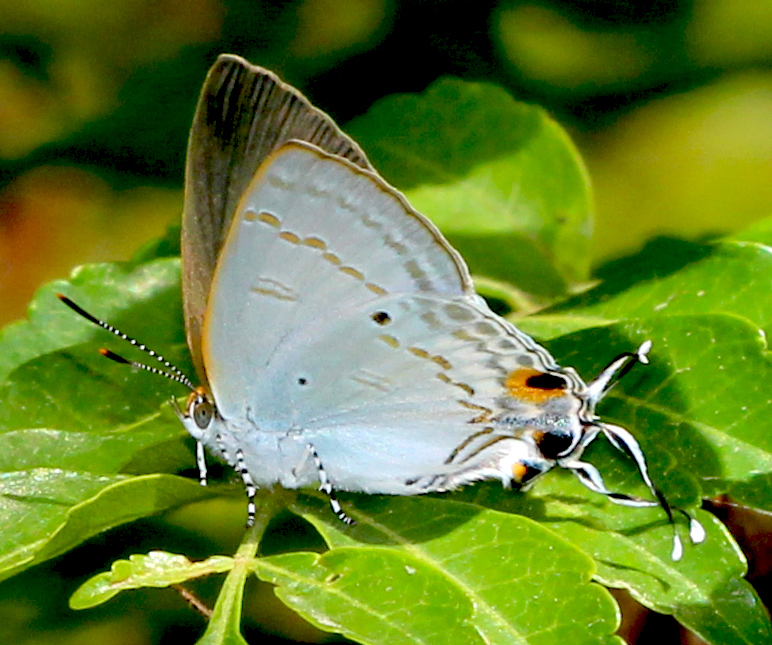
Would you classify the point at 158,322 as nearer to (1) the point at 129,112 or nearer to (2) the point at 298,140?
(2) the point at 298,140

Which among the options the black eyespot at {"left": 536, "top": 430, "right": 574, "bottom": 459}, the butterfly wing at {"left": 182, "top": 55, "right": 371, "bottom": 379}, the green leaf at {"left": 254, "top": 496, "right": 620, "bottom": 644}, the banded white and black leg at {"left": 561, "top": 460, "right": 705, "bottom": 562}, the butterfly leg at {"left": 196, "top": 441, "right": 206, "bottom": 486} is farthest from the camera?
the butterfly wing at {"left": 182, "top": 55, "right": 371, "bottom": 379}

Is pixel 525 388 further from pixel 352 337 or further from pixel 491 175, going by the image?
pixel 491 175

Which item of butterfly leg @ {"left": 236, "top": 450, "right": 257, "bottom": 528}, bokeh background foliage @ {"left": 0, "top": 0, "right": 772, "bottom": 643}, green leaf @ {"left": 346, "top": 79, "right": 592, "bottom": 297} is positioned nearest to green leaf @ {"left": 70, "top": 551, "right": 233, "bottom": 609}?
bokeh background foliage @ {"left": 0, "top": 0, "right": 772, "bottom": 643}

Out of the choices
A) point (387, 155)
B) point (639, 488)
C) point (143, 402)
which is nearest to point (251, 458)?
point (143, 402)

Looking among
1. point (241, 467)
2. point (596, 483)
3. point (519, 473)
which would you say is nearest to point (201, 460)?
point (241, 467)

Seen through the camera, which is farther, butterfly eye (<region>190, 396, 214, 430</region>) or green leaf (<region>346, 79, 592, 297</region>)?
green leaf (<region>346, 79, 592, 297</region>)

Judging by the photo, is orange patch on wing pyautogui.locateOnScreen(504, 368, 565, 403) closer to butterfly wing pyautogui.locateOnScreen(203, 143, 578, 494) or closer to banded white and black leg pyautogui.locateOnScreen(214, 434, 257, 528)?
butterfly wing pyautogui.locateOnScreen(203, 143, 578, 494)

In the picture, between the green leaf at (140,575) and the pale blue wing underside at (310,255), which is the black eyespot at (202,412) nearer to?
the pale blue wing underside at (310,255)
